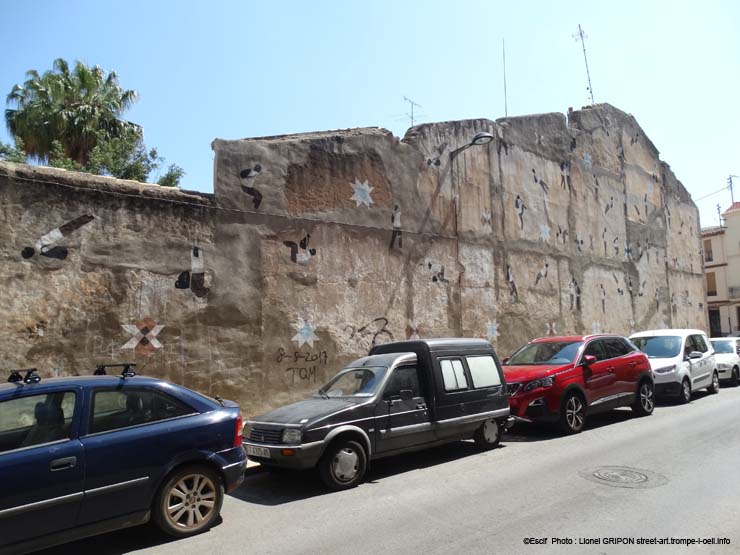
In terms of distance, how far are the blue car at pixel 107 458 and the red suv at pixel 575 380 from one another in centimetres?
564

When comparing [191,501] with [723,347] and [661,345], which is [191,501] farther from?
[723,347]

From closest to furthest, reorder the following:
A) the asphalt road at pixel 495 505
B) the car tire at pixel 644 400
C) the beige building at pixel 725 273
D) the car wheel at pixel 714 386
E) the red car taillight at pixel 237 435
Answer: the asphalt road at pixel 495 505
the red car taillight at pixel 237 435
the car tire at pixel 644 400
the car wheel at pixel 714 386
the beige building at pixel 725 273

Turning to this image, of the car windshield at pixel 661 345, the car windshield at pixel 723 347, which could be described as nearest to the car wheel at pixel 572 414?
the car windshield at pixel 661 345

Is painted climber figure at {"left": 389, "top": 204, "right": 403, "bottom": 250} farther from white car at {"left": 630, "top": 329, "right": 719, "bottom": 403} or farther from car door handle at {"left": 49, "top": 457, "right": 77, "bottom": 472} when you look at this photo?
car door handle at {"left": 49, "top": 457, "right": 77, "bottom": 472}

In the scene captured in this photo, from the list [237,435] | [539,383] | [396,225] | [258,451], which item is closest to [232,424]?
[237,435]

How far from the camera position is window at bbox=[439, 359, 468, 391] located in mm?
8227

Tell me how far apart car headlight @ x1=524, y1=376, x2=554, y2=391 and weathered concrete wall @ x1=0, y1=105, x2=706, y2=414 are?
169 inches

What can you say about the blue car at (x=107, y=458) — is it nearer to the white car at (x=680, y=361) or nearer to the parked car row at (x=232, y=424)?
the parked car row at (x=232, y=424)

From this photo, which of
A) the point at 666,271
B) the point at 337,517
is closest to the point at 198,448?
the point at 337,517

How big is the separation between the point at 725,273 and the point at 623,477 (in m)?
52.2

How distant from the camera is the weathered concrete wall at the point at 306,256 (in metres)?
8.99

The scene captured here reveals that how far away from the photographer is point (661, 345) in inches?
560

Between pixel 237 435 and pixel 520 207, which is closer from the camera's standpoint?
pixel 237 435

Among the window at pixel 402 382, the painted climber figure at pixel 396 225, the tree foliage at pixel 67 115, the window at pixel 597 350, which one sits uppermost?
the tree foliage at pixel 67 115
